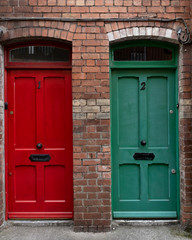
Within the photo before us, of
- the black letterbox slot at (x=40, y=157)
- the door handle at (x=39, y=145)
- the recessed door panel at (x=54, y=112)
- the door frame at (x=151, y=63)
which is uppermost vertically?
the door frame at (x=151, y=63)

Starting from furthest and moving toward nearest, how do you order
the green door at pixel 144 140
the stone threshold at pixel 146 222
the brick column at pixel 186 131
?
the green door at pixel 144 140, the stone threshold at pixel 146 222, the brick column at pixel 186 131

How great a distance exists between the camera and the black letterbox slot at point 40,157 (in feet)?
13.1

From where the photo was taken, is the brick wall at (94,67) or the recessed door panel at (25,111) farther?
the recessed door panel at (25,111)

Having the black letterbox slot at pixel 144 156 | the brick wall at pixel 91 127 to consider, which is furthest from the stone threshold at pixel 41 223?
the black letterbox slot at pixel 144 156

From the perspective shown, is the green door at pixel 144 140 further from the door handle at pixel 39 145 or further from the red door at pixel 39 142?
the door handle at pixel 39 145

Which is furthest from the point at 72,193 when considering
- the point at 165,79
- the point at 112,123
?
the point at 165,79

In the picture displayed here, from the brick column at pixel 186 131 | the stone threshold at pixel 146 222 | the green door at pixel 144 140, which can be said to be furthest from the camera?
the green door at pixel 144 140

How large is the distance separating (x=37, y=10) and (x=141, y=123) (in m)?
2.53

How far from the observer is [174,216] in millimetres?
3967

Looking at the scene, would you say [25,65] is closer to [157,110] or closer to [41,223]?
[157,110]

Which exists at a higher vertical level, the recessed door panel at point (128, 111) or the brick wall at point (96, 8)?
the brick wall at point (96, 8)

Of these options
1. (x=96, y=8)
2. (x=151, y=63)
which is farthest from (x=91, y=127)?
(x=96, y=8)

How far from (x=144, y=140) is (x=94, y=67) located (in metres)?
1.49

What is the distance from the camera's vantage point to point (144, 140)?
401 cm
